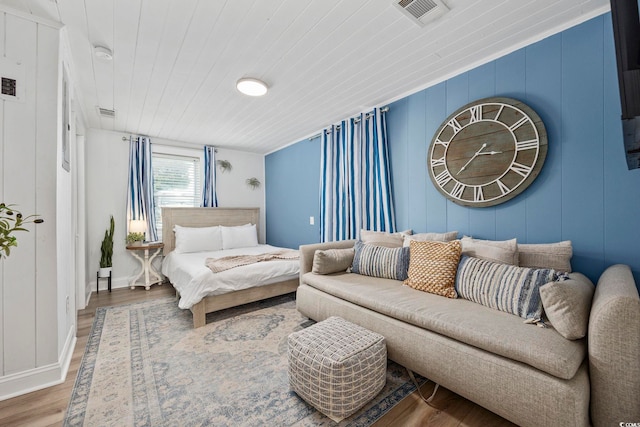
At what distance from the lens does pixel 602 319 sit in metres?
1.14

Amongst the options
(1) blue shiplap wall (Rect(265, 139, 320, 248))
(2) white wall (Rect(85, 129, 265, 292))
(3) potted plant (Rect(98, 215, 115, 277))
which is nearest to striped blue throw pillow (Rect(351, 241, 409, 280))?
(1) blue shiplap wall (Rect(265, 139, 320, 248))

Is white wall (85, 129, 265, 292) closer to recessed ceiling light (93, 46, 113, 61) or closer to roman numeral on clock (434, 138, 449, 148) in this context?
recessed ceiling light (93, 46, 113, 61)

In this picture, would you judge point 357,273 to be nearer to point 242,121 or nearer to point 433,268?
point 433,268

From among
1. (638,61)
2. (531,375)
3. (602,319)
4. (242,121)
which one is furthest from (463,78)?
(242,121)

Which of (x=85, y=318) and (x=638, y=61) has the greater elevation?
(x=638, y=61)

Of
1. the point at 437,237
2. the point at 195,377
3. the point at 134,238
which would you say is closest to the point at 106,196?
the point at 134,238

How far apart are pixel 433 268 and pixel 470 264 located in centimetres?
25

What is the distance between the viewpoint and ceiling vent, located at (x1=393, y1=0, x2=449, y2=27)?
1.61 m

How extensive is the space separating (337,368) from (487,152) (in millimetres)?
2057

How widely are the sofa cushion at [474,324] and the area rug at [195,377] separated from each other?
0.51 m

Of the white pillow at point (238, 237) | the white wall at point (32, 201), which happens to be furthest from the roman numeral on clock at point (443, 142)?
the white pillow at point (238, 237)

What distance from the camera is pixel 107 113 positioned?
3281 mm

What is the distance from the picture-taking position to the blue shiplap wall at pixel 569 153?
1688 millimetres

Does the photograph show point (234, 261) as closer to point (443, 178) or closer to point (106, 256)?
point (106, 256)
